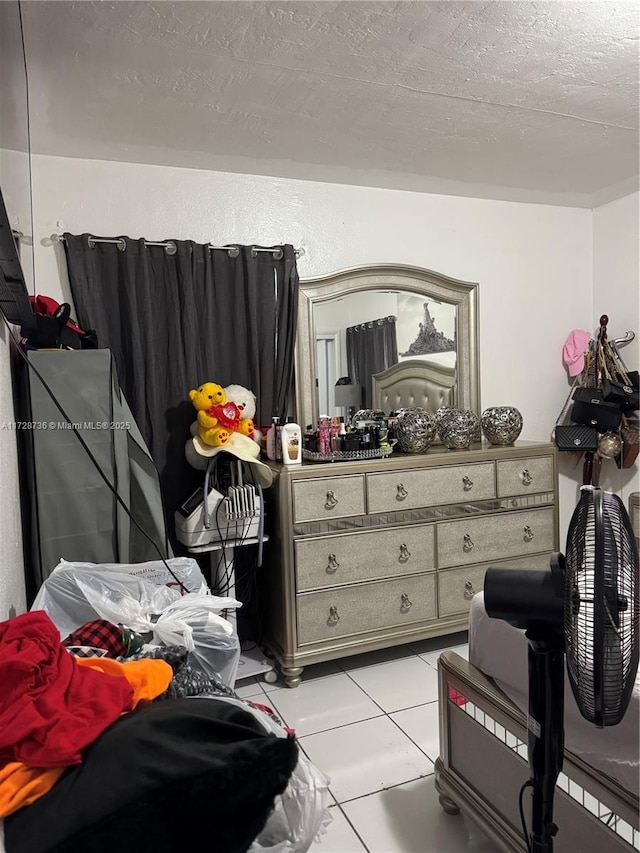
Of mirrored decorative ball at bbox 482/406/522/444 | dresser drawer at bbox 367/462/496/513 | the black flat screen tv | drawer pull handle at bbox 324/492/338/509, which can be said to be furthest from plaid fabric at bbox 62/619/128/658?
mirrored decorative ball at bbox 482/406/522/444

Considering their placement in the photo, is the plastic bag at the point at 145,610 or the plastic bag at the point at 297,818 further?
the plastic bag at the point at 145,610

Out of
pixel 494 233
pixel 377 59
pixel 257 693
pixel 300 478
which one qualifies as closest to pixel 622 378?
pixel 494 233

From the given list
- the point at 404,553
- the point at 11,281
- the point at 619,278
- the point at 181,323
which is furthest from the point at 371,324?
the point at 11,281

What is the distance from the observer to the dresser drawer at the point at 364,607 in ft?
8.70

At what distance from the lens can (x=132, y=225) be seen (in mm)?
2734

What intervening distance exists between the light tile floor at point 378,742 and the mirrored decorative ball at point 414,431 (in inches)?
40.4

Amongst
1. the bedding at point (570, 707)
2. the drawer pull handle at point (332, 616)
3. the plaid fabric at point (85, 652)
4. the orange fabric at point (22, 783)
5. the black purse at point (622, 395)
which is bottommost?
the drawer pull handle at point (332, 616)

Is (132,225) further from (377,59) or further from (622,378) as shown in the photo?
(622,378)

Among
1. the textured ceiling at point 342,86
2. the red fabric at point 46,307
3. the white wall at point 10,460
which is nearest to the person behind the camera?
the white wall at point 10,460

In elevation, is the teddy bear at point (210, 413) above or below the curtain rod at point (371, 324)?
below

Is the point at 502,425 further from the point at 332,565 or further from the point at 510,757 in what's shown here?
the point at 510,757

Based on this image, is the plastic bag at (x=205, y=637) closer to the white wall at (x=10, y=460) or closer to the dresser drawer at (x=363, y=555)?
the white wall at (x=10, y=460)

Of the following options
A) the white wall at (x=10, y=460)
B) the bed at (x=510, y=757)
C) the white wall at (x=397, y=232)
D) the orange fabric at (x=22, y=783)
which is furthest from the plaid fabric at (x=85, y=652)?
the white wall at (x=397, y=232)

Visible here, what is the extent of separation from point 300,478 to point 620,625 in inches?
70.9
